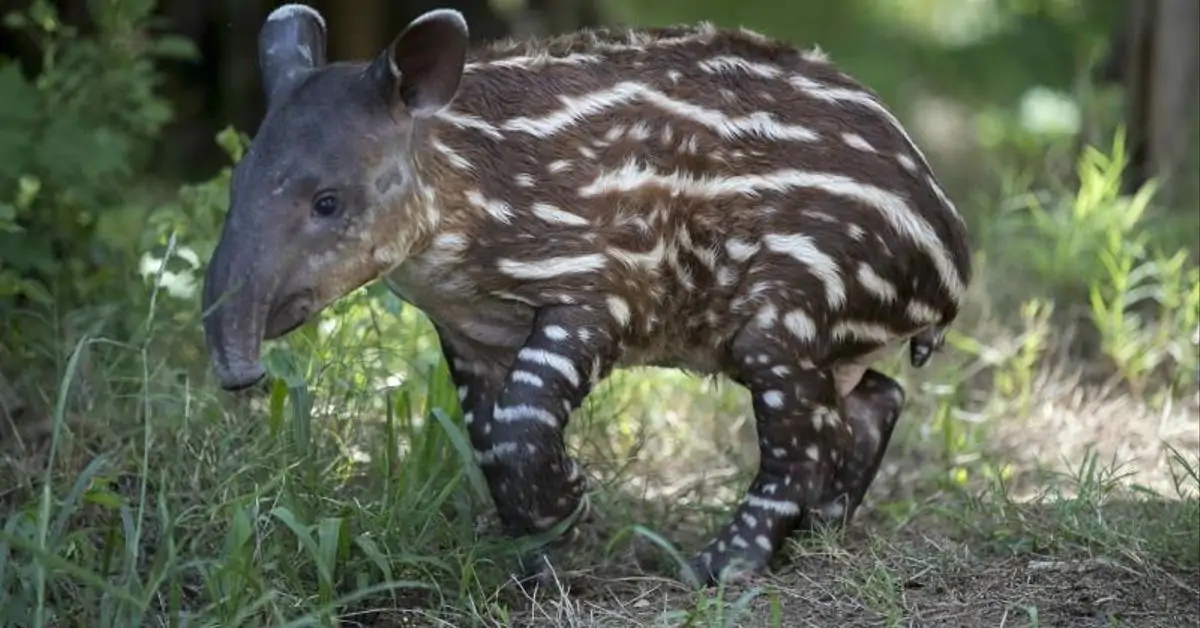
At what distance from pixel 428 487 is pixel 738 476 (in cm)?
125

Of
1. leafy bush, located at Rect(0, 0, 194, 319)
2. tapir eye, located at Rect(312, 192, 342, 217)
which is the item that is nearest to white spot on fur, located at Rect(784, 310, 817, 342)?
tapir eye, located at Rect(312, 192, 342, 217)

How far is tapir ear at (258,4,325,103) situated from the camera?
5109 mm

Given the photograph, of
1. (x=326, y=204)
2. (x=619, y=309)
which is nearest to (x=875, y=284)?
(x=619, y=309)

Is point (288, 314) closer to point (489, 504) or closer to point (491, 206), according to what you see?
point (491, 206)

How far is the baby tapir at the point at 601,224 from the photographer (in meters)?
4.91

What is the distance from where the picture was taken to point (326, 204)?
4.86 metres

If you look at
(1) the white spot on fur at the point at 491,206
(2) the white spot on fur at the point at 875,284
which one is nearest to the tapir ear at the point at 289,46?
(1) the white spot on fur at the point at 491,206

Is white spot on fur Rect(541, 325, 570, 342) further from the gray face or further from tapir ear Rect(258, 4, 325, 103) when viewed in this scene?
tapir ear Rect(258, 4, 325, 103)

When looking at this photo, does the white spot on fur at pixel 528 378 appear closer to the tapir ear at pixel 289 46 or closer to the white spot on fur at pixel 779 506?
the white spot on fur at pixel 779 506

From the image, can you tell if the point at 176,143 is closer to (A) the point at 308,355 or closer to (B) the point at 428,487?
(A) the point at 308,355

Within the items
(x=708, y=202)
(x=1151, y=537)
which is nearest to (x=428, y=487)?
(x=708, y=202)

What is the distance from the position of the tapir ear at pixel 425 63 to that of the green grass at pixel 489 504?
2.53 ft

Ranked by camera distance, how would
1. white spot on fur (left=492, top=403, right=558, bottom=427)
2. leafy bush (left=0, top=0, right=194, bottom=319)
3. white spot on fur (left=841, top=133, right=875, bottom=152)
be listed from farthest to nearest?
leafy bush (left=0, top=0, right=194, bottom=319), white spot on fur (left=841, top=133, right=875, bottom=152), white spot on fur (left=492, top=403, right=558, bottom=427)

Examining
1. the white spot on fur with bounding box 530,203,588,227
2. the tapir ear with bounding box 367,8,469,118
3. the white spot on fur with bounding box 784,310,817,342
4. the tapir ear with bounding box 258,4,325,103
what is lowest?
the white spot on fur with bounding box 784,310,817,342
